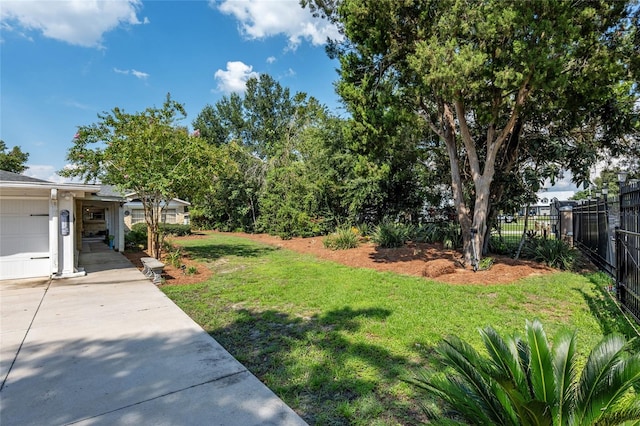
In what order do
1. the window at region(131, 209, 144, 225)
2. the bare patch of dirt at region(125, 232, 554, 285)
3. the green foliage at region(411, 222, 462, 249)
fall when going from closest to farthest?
the bare patch of dirt at region(125, 232, 554, 285), the green foliage at region(411, 222, 462, 249), the window at region(131, 209, 144, 225)

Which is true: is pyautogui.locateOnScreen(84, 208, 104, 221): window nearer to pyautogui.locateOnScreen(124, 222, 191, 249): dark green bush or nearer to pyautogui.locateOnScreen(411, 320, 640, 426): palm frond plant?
pyautogui.locateOnScreen(124, 222, 191, 249): dark green bush

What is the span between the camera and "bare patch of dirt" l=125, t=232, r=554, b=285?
25.4 feet

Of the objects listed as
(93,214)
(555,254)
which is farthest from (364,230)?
(93,214)

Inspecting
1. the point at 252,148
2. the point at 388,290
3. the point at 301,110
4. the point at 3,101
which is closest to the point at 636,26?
the point at 388,290

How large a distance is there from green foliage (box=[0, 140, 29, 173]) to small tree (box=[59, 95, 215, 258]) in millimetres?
24429

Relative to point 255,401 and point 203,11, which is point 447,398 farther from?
point 203,11

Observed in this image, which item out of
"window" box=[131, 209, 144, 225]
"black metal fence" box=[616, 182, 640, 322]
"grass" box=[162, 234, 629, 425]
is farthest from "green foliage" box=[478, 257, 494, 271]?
"window" box=[131, 209, 144, 225]

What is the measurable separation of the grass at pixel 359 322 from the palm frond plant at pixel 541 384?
0.72 m

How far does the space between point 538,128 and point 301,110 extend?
18.7 metres

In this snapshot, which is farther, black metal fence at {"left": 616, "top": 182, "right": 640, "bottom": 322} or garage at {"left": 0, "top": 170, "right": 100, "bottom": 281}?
garage at {"left": 0, "top": 170, "right": 100, "bottom": 281}

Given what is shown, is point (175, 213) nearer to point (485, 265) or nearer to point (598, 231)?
point (485, 265)

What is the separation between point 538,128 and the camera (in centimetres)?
928

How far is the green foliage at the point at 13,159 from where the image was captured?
88.3ft

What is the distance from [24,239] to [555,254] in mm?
13746
